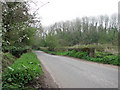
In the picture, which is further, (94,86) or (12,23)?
(94,86)

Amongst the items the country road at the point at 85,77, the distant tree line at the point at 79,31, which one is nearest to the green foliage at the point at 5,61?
the country road at the point at 85,77

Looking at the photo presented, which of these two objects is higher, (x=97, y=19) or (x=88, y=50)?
(x=97, y=19)

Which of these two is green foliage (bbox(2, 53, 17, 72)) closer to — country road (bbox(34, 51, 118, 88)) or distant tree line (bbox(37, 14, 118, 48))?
country road (bbox(34, 51, 118, 88))

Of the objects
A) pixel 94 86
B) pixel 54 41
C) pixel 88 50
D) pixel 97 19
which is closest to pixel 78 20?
pixel 97 19

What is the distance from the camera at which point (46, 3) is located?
10.5 ft

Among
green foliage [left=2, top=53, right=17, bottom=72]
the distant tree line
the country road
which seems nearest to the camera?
the country road

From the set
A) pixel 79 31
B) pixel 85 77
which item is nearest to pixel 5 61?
pixel 85 77

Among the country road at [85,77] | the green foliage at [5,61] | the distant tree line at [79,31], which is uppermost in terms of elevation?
the distant tree line at [79,31]

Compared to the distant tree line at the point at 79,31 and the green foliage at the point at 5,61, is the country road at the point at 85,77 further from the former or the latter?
the distant tree line at the point at 79,31

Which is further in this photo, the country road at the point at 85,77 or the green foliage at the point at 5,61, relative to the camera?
the green foliage at the point at 5,61

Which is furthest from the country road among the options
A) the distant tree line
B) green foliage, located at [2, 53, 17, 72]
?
the distant tree line

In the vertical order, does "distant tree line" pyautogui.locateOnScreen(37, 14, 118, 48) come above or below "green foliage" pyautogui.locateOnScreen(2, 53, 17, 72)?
above

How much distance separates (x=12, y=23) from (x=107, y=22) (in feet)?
143

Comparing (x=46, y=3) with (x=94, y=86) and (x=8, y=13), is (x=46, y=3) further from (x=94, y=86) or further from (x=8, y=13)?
(x=94, y=86)
